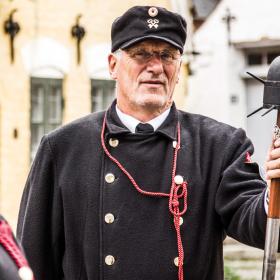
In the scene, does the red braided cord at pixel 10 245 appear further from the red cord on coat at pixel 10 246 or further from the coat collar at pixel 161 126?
the coat collar at pixel 161 126

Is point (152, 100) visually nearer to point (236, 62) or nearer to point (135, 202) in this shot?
point (135, 202)

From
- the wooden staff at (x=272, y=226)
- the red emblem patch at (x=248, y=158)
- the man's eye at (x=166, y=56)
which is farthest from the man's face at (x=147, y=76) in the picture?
the wooden staff at (x=272, y=226)

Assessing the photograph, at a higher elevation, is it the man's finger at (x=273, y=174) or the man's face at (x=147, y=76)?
the man's face at (x=147, y=76)

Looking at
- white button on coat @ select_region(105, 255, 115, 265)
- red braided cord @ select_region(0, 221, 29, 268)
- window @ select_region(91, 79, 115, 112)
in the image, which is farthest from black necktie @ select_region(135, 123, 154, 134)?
window @ select_region(91, 79, 115, 112)

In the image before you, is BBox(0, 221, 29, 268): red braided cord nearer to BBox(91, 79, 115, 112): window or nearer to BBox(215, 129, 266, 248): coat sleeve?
BBox(215, 129, 266, 248): coat sleeve

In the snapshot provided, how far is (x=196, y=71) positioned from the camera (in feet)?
55.9

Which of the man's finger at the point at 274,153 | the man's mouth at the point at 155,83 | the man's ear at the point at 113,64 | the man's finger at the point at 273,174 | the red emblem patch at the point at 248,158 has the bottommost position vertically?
the man's finger at the point at 273,174

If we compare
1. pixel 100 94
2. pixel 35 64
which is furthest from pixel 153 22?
pixel 100 94

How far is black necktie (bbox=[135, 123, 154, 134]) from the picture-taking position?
13.6 feet

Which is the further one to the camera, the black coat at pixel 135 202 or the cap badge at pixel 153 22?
the cap badge at pixel 153 22

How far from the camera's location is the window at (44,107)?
47.5ft

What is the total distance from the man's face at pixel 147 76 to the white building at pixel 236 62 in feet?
40.6

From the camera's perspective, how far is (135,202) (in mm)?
4074

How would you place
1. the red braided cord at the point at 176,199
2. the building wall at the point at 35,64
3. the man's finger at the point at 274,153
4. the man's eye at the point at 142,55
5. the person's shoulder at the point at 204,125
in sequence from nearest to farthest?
the man's finger at the point at 274,153 → the red braided cord at the point at 176,199 → the man's eye at the point at 142,55 → the person's shoulder at the point at 204,125 → the building wall at the point at 35,64
